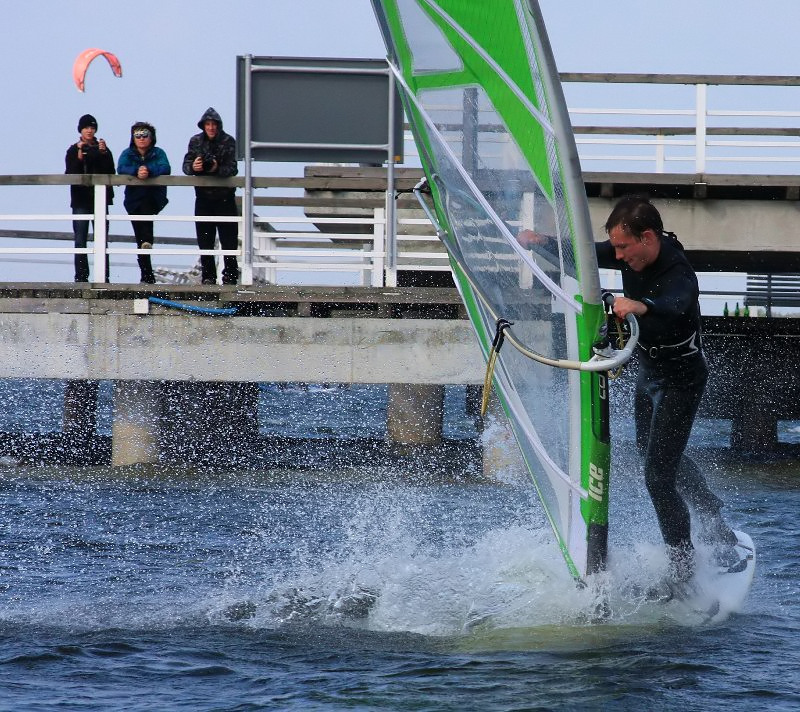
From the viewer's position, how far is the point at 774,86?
11.5 m

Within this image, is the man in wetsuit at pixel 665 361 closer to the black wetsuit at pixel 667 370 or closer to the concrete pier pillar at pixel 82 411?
the black wetsuit at pixel 667 370

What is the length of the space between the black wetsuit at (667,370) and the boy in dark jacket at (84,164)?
6.64m

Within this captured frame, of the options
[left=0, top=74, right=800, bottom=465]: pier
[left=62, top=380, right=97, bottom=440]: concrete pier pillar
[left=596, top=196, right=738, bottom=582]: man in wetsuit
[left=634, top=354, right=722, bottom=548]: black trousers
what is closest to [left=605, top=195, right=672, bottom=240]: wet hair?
[left=596, top=196, right=738, bottom=582]: man in wetsuit

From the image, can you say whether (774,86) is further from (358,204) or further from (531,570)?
(531,570)

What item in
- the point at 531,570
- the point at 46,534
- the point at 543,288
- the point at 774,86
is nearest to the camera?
the point at 543,288

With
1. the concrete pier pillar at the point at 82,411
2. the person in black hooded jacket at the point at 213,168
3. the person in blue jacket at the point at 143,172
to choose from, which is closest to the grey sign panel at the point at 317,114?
the person in black hooded jacket at the point at 213,168

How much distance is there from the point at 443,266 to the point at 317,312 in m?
1.36

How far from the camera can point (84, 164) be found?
1084 centimetres

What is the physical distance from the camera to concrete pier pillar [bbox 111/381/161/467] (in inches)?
456

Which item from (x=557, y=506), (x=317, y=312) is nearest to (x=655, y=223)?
(x=557, y=506)

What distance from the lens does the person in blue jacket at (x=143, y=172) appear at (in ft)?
34.9

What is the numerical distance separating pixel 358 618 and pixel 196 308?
17.7 ft

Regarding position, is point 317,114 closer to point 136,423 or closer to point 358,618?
point 136,423

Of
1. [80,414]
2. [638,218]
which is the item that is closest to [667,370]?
[638,218]
